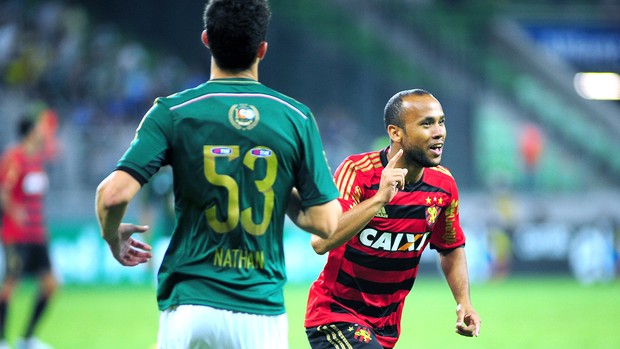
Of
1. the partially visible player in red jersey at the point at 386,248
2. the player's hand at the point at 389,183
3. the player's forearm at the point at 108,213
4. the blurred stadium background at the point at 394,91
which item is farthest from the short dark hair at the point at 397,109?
the blurred stadium background at the point at 394,91

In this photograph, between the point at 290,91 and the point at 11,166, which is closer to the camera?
the point at 11,166

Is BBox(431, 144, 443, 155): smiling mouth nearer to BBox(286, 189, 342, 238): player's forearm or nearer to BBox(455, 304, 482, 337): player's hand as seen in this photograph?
BBox(455, 304, 482, 337): player's hand

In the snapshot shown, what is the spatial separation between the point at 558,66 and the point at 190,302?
2406 centimetres

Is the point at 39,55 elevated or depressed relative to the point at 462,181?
elevated

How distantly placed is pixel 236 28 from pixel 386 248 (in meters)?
1.98

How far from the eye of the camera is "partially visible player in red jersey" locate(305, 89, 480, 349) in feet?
16.4

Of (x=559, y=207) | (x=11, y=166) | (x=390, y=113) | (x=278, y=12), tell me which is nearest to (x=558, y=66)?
(x=559, y=207)

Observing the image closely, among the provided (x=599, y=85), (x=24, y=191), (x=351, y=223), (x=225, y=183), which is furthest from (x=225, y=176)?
(x=599, y=85)

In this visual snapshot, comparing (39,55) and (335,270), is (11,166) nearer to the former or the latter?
(335,270)

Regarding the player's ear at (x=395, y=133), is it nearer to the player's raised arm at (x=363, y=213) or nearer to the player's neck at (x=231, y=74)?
the player's raised arm at (x=363, y=213)

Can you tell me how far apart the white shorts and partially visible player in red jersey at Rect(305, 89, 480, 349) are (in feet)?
4.94

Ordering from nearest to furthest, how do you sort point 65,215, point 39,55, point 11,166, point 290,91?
point 11,166 → point 65,215 → point 39,55 → point 290,91

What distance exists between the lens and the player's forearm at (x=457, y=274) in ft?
17.1

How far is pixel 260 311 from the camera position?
3498mm
